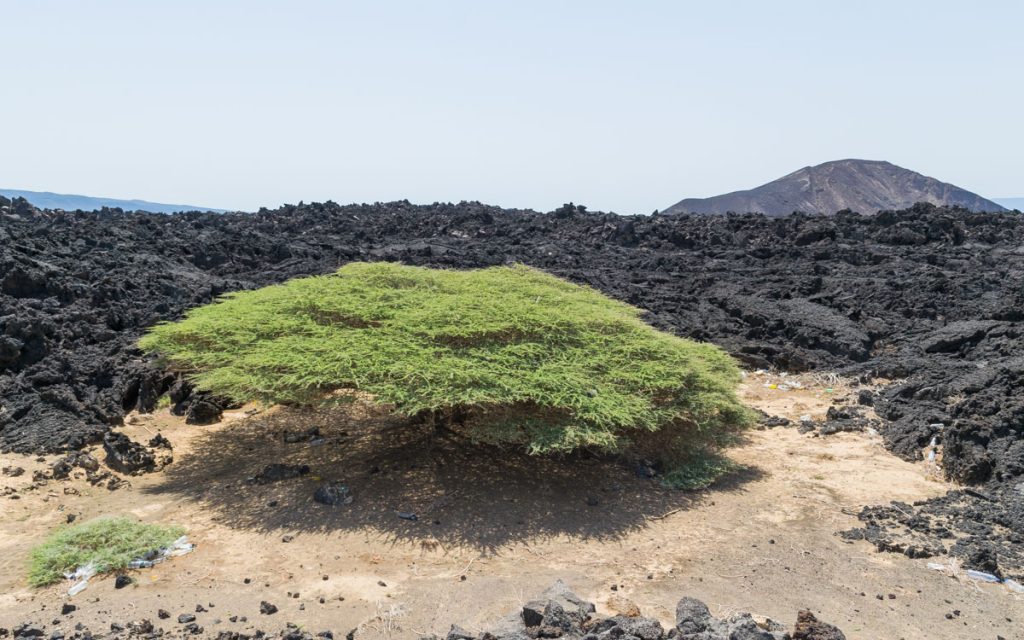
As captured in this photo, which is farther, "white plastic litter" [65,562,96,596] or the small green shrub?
the small green shrub

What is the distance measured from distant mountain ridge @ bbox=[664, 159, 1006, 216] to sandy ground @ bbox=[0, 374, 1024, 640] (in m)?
29.5

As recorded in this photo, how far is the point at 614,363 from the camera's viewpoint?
7.10 meters

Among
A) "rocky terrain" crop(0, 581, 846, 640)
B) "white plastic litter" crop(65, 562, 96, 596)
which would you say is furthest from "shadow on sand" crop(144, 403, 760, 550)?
"rocky terrain" crop(0, 581, 846, 640)

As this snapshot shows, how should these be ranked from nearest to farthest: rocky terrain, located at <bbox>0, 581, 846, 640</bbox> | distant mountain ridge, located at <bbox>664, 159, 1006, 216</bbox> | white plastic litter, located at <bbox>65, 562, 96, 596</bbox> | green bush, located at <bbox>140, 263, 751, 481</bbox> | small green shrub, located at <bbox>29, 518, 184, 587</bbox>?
rocky terrain, located at <bbox>0, 581, 846, 640</bbox> < white plastic litter, located at <bbox>65, 562, 96, 596</bbox> < small green shrub, located at <bbox>29, 518, 184, 587</bbox> < green bush, located at <bbox>140, 263, 751, 481</bbox> < distant mountain ridge, located at <bbox>664, 159, 1006, 216</bbox>

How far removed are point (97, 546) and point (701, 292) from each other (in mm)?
13720

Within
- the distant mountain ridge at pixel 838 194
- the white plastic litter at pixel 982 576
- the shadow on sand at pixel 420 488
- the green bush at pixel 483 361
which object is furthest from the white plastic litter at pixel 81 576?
the distant mountain ridge at pixel 838 194

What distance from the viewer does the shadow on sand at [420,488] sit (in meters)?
6.16

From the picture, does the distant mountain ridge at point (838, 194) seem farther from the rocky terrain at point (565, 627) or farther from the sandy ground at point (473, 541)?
the rocky terrain at point (565, 627)

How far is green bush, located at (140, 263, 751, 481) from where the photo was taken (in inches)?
249

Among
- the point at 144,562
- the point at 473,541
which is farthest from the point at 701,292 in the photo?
the point at 144,562

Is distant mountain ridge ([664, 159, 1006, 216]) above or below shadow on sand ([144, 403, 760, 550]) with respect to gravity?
above

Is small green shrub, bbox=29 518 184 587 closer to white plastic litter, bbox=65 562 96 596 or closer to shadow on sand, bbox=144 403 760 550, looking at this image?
white plastic litter, bbox=65 562 96 596

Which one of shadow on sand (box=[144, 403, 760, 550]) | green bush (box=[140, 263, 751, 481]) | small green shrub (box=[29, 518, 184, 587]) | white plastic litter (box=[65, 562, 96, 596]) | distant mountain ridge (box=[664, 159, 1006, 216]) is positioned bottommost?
white plastic litter (box=[65, 562, 96, 596])

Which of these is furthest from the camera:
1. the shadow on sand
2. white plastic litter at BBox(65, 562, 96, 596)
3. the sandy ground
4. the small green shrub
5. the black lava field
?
the black lava field
